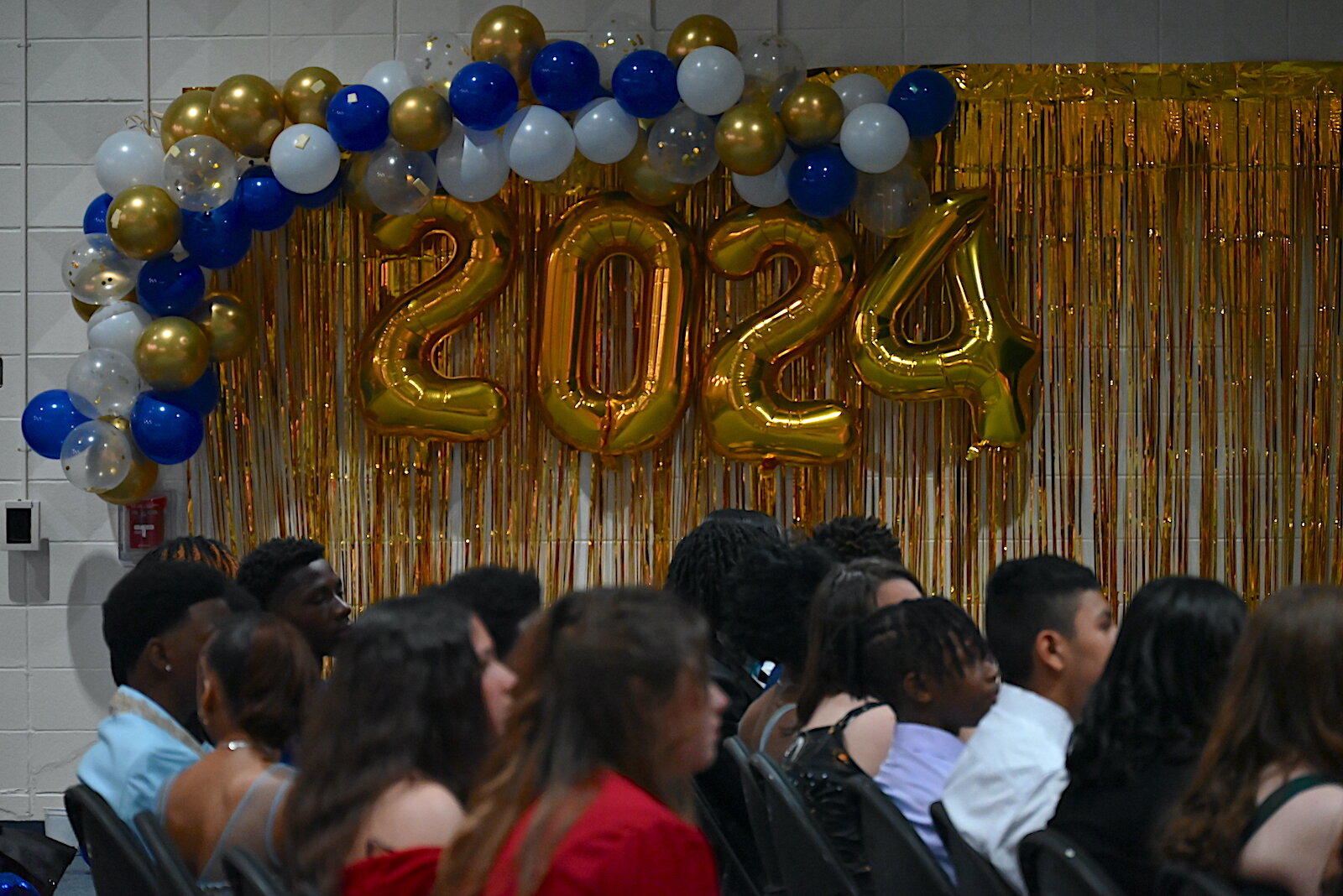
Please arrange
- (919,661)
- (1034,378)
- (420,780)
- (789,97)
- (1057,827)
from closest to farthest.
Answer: (420,780) → (1057,827) → (919,661) → (789,97) → (1034,378)

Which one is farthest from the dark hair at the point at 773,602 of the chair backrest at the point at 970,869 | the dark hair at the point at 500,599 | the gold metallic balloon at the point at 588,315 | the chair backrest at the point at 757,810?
the gold metallic balloon at the point at 588,315

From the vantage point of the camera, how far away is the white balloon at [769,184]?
188 inches

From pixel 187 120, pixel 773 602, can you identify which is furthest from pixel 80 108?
pixel 773 602

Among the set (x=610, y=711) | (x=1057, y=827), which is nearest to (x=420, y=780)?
(x=610, y=711)

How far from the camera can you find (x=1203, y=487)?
5.05 meters

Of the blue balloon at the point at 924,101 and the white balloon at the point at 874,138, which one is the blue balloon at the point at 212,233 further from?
the blue balloon at the point at 924,101

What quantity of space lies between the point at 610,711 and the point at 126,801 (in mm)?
1441

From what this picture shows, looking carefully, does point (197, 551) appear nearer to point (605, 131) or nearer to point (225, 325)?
point (225, 325)

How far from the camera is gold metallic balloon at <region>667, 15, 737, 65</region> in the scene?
187 inches

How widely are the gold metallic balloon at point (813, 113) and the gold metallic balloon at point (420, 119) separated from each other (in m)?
1.06

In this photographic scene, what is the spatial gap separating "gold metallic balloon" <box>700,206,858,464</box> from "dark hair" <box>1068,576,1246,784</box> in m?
2.78

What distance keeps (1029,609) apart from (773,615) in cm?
75

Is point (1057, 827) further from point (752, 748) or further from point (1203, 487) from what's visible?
point (1203, 487)

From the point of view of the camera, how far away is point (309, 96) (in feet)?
15.6
